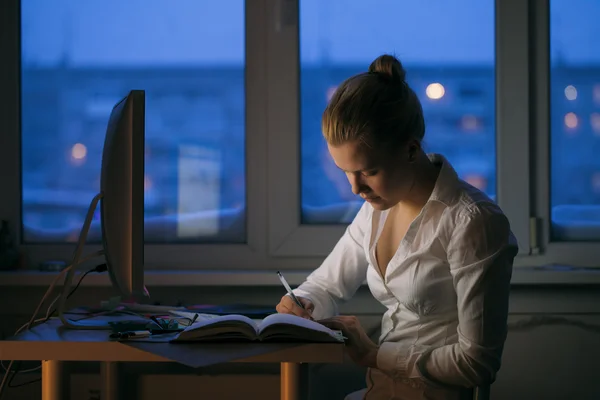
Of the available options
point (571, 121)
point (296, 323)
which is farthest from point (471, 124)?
point (296, 323)

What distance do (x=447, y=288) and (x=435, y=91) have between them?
916 millimetres

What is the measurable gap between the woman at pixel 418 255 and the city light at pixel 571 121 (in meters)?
0.80

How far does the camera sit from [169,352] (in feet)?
4.12

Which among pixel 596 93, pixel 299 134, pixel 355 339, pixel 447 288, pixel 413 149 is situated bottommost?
pixel 355 339

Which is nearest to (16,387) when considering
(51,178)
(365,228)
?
(51,178)

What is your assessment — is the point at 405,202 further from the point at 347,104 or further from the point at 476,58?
the point at 476,58

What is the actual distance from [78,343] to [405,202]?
2.62 feet

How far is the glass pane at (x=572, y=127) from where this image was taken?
2.26 meters

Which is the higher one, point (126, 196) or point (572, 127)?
point (572, 127)

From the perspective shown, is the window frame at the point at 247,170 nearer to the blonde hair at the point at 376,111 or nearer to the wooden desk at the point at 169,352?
the blonde hair at the point at 376,111

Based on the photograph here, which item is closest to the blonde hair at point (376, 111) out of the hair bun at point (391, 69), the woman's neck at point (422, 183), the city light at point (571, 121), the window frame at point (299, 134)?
the hair bun at point (391, 69)

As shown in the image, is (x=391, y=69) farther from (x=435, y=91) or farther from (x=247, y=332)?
(x=435, y=91)

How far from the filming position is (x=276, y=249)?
2256mm

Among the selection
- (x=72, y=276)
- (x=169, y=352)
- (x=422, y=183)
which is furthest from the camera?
(x=422, y=183)
